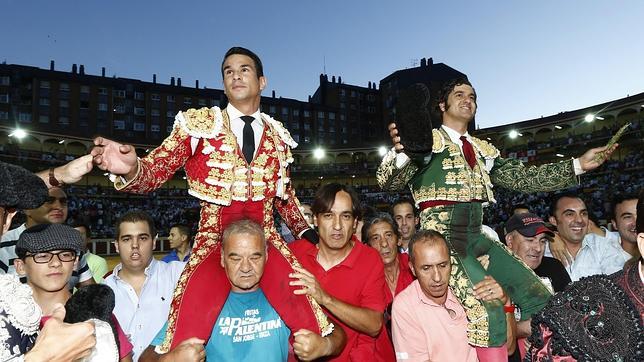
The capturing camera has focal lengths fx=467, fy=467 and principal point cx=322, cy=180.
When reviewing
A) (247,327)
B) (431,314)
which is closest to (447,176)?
(431,314)

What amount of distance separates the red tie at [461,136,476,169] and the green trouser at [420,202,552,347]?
0.32 meters

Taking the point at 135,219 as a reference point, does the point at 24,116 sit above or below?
above

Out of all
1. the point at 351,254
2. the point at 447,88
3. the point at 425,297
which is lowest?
the point at 425,297

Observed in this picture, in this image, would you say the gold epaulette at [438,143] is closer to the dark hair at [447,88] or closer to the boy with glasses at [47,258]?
the dark hair at [447,88]

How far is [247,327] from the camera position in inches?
104

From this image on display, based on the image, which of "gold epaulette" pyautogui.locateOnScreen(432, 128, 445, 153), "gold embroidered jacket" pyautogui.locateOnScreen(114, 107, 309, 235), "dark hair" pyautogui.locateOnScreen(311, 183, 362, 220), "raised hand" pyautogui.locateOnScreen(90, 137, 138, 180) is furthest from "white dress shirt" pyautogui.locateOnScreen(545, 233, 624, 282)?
"raised hand" pyautogui.locateOnScreen(90, 137, 138, 180)

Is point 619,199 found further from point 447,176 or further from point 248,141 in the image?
point 248,141

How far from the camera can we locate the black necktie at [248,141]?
2.86m

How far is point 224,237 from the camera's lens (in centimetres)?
253

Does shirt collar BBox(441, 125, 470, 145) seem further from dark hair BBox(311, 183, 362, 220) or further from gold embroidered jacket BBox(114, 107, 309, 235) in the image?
gold embroidered jacket BBox(114, 107, 309, 235)

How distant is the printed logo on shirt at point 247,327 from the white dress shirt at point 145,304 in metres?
1.37

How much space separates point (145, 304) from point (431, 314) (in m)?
2.28

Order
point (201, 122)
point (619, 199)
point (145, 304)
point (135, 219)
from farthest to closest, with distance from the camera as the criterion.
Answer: point (619, 199) → point (135, 219) → point (145, 304) → point (201, 122)

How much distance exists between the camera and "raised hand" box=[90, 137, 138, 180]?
232 centimetres
